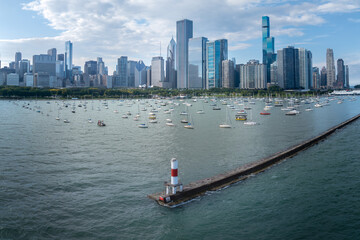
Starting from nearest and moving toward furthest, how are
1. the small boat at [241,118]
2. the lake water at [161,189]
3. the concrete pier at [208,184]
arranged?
1. the lake water at [161,189]
2. the concrete pier at [208,184]
3. the small boat at [241,118]

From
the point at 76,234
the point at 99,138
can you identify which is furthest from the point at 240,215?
the point at 99,138

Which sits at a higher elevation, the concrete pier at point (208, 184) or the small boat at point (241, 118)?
the small boat at point (241, 118)

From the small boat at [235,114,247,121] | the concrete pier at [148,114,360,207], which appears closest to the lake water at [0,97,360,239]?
the concrete pier at [148,114,360,207]

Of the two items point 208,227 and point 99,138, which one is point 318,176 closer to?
point 208,227

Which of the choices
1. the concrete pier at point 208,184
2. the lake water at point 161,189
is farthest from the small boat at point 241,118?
the concrete pier at point 208,184

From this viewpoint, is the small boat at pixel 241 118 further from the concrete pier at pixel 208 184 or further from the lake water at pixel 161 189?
the concrete pier at pixel 208 184

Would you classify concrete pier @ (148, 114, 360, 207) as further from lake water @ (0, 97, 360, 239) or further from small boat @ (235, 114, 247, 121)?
small boat @ (235, 114, 247, 121)

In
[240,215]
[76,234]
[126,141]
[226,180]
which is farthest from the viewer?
[126,141]

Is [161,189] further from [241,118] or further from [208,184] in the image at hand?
[241,118]

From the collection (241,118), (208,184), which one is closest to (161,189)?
(208,184)

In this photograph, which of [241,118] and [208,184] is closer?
[208,184]

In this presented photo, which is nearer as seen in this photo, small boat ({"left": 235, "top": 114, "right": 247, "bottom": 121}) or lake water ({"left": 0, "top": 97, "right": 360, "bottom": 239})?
lake water ({"left": 0, "top": 97, "right": 360, "bottom": 239})
